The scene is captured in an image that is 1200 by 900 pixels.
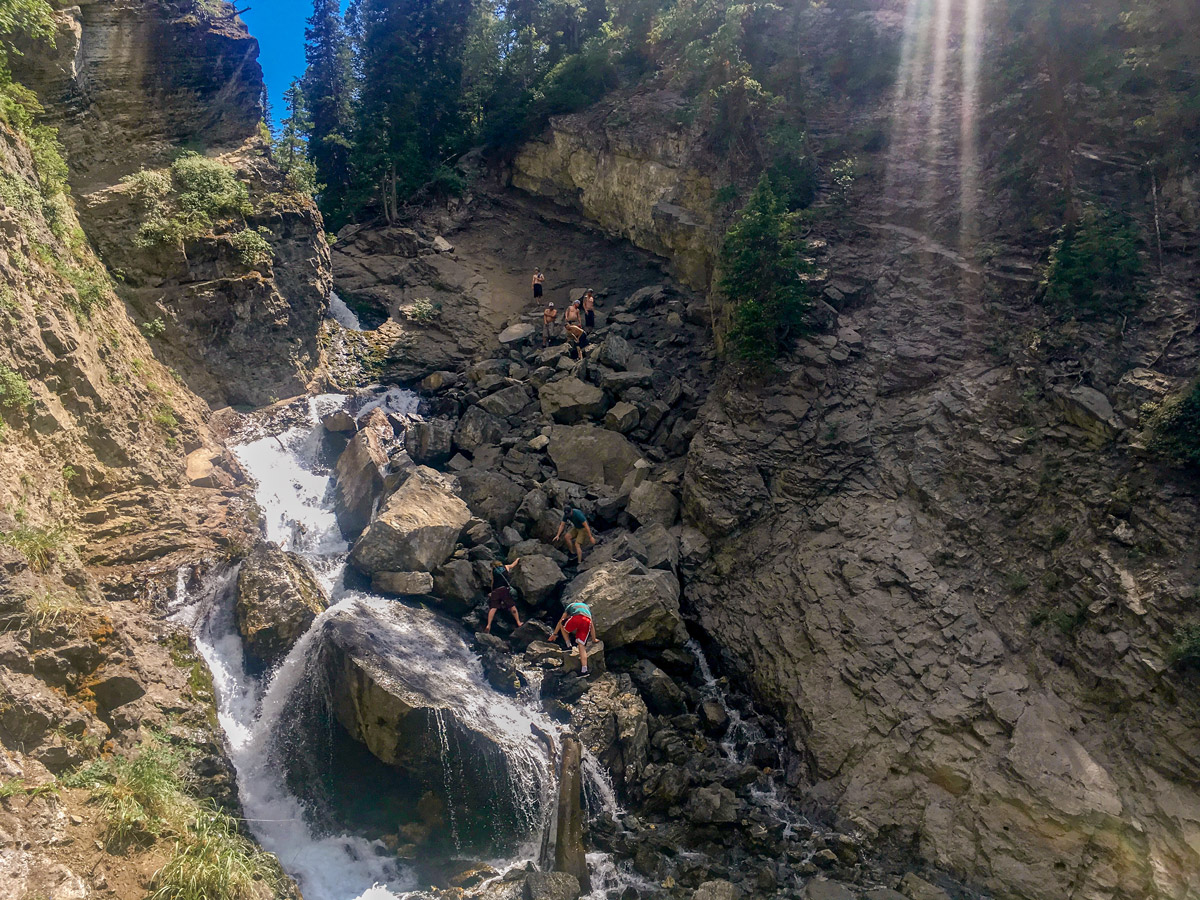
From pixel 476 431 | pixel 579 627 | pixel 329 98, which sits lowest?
pixel 579 627

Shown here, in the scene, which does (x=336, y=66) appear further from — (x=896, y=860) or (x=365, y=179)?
(x=896, y=860)

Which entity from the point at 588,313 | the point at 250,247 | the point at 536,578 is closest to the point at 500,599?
the point at 536,578

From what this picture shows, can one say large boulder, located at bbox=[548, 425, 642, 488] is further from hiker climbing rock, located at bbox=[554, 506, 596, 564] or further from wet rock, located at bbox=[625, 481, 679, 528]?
hiker climbing rock, located at bbox=[554, 506, 596, 564]

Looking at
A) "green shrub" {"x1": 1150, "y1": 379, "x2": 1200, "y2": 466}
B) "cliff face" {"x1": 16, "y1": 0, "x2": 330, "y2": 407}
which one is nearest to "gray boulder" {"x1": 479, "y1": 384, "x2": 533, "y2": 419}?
"cliff face" {"x1": 16, "y1": 0, "x2": 330, "y2": 407}

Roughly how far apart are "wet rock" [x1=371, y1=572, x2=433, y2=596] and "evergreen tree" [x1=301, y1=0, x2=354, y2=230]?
1766 centimetres

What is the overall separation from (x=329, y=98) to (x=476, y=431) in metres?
20.2

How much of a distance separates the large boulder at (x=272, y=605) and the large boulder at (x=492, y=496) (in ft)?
12.5

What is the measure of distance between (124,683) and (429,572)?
494 centimetres

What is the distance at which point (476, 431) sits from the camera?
17125 millimetres

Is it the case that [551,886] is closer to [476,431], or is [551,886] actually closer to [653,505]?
[653,505]

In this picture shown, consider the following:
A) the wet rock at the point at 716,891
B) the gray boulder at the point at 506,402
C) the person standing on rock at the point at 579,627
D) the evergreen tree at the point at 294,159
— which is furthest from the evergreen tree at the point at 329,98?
the wet rock at the point at 716,891

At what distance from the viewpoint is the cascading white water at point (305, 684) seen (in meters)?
9.99

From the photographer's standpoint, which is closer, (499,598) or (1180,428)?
(1180,428)

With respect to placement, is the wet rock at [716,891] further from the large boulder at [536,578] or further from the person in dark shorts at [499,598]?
the large boulder at [536,578]
